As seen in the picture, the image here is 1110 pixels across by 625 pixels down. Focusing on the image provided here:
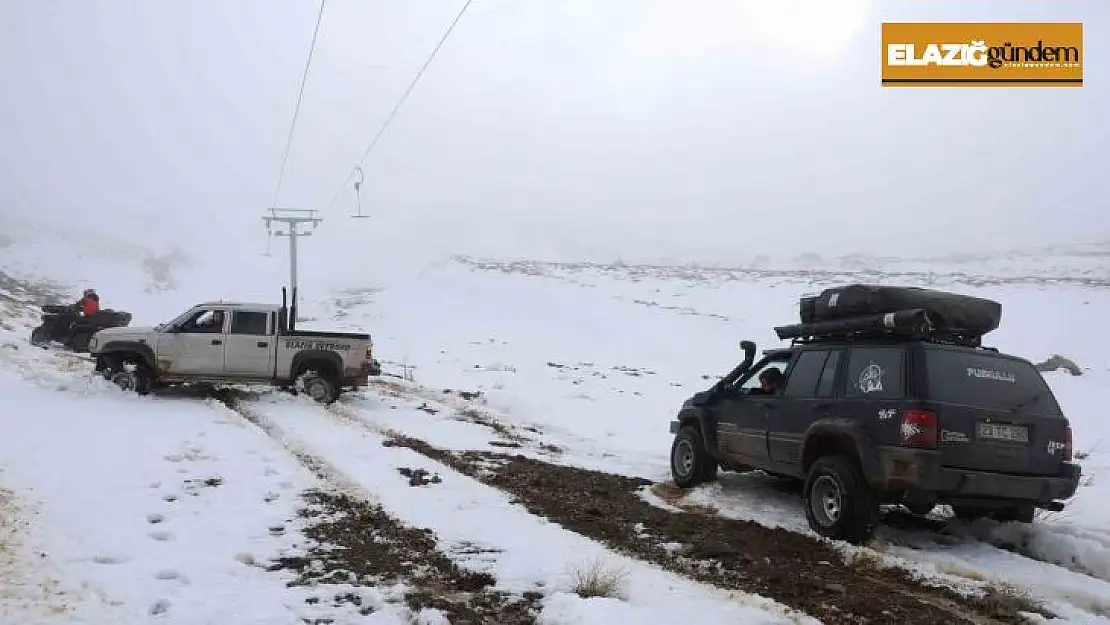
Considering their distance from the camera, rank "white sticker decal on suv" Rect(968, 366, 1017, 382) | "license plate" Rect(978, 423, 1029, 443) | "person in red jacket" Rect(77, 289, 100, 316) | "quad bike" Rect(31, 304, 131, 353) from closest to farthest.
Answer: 1. "license plate" Rect(978, 423, 1029, 443)
2. "white sticker decal on suv" Rect(968, 366, 1017, 382)
3. "quad bike" Rect(31, 304, 131, 353)
4. "person in red jacket" Rect(77, 289, 100, 316)

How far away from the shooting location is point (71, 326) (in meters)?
19.7

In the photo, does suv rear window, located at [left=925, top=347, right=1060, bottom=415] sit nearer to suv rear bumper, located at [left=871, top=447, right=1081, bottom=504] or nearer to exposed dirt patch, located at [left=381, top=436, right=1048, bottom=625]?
suv rear bumper, located at [left=871, top=447, right=1081, bottom=504]

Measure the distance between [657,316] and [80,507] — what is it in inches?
1128

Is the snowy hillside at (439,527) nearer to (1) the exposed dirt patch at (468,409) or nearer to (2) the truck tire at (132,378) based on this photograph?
(1) the exposed dirt patch at (468,409)

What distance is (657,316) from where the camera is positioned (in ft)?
109

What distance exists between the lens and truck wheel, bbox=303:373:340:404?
14.0 metres

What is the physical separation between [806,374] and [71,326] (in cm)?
2041

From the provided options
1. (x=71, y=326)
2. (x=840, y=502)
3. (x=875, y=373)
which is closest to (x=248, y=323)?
(x=71, y=326)

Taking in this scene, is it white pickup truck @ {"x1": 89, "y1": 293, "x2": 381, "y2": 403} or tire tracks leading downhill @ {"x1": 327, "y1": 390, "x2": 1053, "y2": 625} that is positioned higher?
white pickup truck @ {"x1": 89, "y1": 293, "x2": 381, "y2": 403}

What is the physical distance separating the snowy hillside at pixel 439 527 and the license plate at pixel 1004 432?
0.97m

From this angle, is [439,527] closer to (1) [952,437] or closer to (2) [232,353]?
(1) [952,437]

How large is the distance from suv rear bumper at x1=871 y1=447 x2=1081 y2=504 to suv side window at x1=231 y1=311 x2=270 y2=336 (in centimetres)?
1193

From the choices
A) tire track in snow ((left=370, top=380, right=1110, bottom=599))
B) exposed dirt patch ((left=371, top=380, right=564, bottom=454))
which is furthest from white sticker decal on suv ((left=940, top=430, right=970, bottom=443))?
exposed dirt patch ((left=371, top=380, right=564, bottom=454))

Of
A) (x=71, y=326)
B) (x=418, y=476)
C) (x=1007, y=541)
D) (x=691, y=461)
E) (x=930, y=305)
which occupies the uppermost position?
(x=930, y=305)
